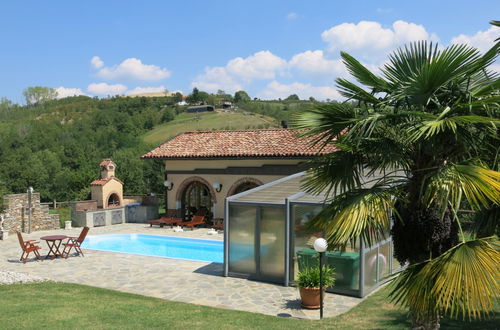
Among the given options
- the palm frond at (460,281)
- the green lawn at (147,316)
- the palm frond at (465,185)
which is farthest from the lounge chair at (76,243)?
the palm frond at (465,185)

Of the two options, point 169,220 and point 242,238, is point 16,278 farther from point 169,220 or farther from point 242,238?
point 169,220

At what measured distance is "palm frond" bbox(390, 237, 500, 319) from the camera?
3.94 m

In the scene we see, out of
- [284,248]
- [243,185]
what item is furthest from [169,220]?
[284,248]

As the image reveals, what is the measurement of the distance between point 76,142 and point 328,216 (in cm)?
6177

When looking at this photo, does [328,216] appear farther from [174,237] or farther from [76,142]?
[76,142]

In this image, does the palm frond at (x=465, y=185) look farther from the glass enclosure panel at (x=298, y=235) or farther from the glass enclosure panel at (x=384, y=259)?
the glass enclosure panel at (x=384, y=259)

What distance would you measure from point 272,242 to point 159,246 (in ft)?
30.1

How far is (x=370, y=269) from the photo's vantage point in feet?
34.8

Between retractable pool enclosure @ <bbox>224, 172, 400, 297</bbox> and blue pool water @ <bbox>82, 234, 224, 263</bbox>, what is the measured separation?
4.01 metres

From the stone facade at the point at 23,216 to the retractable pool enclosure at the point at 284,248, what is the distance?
13569mm

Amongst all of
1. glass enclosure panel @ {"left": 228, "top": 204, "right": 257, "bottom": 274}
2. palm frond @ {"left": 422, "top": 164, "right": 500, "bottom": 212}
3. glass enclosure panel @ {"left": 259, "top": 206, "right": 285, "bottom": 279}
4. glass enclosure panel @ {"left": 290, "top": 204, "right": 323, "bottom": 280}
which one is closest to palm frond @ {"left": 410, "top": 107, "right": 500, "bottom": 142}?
palm frond @ {"left": 422, "top": 164, "right": 500, "bottom": 212}

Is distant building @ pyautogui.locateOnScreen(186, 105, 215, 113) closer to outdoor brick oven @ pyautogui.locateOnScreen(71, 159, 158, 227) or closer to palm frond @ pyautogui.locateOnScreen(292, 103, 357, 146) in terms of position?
outdoor brick oven @ pyautogui.locateOnScreen(71, 159, 158, 227)

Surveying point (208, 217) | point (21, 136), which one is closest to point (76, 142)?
point (21, 136)

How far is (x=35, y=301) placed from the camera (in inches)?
379
